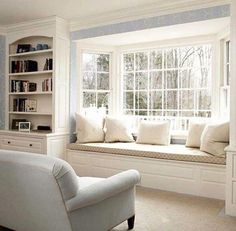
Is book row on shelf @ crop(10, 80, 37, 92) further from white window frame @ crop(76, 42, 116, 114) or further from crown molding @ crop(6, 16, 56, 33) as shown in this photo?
crown molding @ crop(6, 16, 56, 33)

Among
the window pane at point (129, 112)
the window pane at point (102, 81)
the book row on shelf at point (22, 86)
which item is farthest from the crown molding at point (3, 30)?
the window pane at point (129, 112)

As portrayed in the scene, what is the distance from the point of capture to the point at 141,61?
5.27m

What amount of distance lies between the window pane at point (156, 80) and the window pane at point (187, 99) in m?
0.43

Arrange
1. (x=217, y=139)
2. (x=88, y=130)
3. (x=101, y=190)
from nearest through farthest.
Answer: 1. (x=101, y=190)
2. (x=217, y=139)
3. (x=88, y=130)

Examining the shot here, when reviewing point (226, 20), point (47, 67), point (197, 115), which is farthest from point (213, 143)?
point (47, 67)

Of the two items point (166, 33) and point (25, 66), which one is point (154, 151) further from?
point (25, 66)

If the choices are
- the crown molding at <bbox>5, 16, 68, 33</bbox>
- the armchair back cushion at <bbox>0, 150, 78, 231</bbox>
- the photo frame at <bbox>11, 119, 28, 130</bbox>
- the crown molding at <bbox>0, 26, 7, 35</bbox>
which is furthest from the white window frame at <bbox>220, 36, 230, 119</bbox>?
the crown molding at <bbox>0, 26, 7, 35</bbox>

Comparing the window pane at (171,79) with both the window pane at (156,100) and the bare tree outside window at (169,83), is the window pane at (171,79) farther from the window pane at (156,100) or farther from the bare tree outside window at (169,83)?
the window pane at (156,100)

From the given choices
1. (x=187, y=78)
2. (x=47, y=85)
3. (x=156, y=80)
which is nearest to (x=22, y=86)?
(x=47, y=85)

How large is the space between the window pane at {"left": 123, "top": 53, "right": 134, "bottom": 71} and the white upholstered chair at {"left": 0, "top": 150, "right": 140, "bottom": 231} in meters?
3.09

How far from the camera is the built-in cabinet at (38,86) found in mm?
4758

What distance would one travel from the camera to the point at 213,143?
12.4 feet

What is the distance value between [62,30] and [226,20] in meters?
2.49

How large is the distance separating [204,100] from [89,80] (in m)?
2.02
